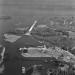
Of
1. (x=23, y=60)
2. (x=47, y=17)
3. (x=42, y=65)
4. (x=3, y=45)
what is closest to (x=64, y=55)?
(x=42, y=65)

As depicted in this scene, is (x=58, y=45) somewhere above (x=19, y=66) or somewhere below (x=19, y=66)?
above

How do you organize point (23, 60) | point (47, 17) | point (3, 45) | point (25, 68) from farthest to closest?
point (47, 17) < point (3, 45) < point (23, 60) < point (25, 68)

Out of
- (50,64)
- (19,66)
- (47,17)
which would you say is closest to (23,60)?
(19,66)

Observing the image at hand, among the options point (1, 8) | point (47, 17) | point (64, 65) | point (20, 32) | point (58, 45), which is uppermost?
point (1, 8)

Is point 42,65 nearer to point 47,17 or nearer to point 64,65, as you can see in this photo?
point 64,65

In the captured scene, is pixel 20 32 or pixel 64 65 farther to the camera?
pixel 20 32

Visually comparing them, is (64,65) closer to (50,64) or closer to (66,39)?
(50,64)

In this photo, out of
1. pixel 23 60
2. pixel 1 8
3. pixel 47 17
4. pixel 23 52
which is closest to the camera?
pixel 23 60
